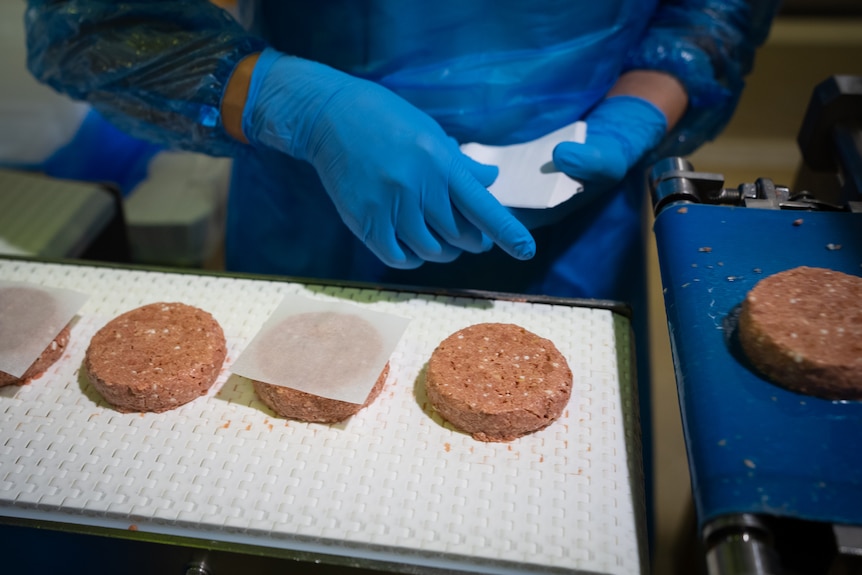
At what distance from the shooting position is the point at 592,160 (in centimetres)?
122

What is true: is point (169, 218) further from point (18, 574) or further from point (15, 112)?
point (18, 574)

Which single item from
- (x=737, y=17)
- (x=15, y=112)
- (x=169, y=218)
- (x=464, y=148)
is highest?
(x=737, y=17)

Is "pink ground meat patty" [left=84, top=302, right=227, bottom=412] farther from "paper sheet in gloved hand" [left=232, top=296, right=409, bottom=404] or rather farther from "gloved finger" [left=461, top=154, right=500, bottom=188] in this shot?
"gloved finger" [left=461, top=154, right=500, bottom=188]

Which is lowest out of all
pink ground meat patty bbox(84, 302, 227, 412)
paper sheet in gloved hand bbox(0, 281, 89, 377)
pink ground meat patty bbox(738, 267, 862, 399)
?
paper sheet in gloved hand bbox(0, 281, 89, 377)

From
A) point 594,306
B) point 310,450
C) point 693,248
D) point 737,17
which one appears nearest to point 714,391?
point 693,248

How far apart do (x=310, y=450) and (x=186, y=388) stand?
205 millimetres

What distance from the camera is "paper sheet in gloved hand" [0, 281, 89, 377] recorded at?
1006 millimetres

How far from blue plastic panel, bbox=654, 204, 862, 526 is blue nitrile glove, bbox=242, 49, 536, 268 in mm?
289

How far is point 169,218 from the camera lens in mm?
2273

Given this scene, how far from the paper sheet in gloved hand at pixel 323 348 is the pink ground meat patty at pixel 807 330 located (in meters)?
0.49

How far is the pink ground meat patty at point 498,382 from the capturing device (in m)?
0.93

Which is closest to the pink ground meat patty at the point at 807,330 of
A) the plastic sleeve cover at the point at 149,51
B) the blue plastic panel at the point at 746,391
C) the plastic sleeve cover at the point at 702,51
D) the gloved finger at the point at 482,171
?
the blue plastic panel at the point at 746,391

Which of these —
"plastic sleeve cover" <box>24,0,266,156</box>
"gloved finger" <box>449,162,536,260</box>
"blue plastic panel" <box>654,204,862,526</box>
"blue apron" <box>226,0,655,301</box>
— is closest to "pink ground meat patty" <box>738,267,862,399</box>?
"blue plastic panel" <box>654,204,862,526</box>

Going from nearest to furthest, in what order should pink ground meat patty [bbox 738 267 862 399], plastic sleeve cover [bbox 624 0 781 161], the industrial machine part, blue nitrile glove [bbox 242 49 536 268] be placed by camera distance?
the industrial machine part < pink ground meat patty [bbox 738 267 862 399] < blue nitrile glove [bbox 242 49 536 268] < plastic sleeve cover [bbox 624 0 781 161]
